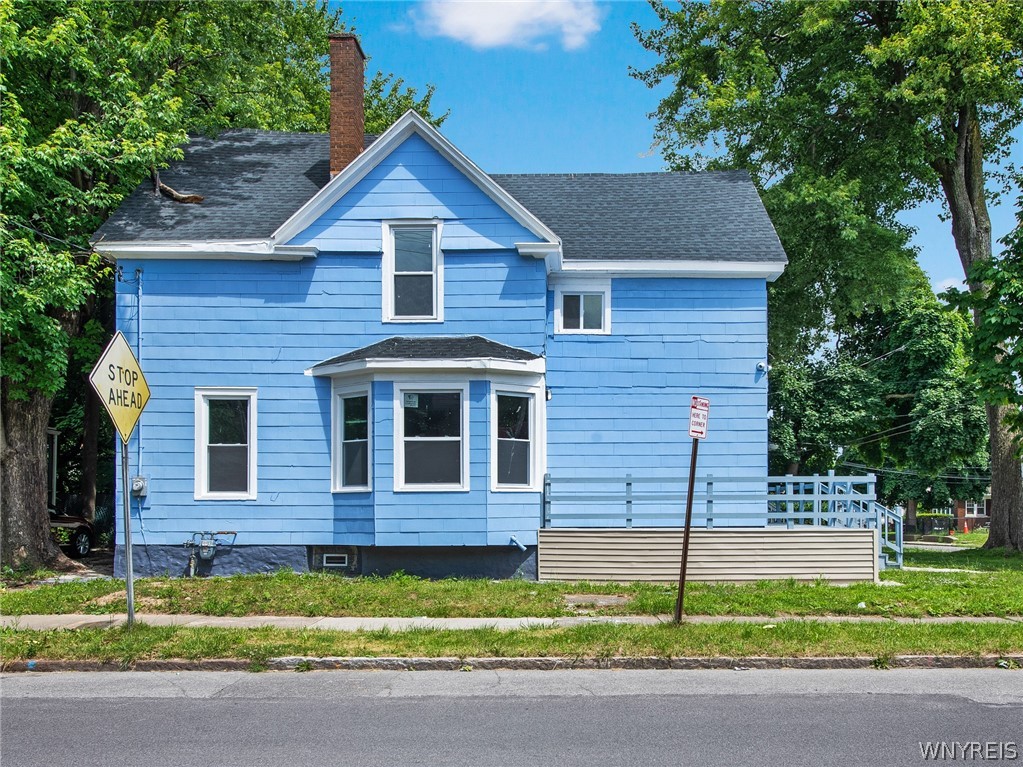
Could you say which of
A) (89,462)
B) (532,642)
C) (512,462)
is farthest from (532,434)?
(89,462)

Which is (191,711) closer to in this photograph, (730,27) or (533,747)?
(533,747)

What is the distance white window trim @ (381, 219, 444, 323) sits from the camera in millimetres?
15930

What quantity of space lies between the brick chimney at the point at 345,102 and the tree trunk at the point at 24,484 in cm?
683

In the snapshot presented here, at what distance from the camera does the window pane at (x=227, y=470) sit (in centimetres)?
1580

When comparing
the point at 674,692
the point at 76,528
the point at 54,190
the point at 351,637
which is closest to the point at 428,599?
the point at 351,637

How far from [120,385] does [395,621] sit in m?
4.24

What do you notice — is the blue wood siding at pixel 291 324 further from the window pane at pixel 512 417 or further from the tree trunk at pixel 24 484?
the tree trunk at pixel 24 484

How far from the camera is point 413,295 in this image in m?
16.1

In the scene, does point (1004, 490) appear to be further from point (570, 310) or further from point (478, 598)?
point (478, 598)

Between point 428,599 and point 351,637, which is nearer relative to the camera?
point 351,637

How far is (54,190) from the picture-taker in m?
15.7

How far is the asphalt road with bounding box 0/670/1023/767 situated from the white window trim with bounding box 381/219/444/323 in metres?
7.77

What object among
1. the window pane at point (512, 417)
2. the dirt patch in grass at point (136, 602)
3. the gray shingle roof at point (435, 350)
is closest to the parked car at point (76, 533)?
the dirt patch in grass at point (136, 602)

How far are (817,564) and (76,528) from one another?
15035 mm
